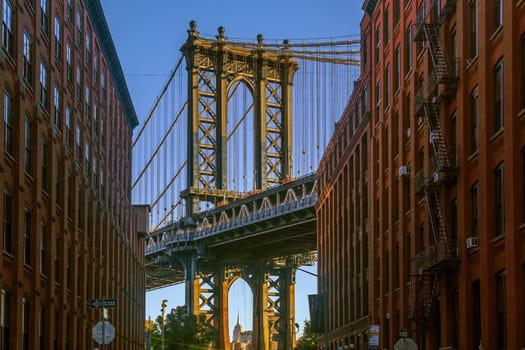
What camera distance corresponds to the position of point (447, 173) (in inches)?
1582

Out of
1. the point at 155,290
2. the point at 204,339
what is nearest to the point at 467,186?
the point at 204,339

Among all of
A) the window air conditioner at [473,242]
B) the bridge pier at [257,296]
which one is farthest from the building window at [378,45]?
the bridge pier at [257,296]

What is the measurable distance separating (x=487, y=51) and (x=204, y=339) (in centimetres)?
8458

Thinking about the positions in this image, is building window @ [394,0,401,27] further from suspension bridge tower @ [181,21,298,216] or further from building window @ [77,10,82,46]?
suspension bridge tower @ [181,21,298,216]

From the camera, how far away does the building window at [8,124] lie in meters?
36.5

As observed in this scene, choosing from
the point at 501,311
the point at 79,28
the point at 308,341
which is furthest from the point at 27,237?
the point at 308,341

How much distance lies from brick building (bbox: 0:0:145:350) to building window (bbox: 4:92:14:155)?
3 cm

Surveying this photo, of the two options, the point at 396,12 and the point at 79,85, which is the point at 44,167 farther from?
the point at 396,12

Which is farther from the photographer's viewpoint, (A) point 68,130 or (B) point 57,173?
(A) point 68,130

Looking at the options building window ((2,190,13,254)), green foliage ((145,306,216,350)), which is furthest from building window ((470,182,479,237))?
green foliage ((145,306,216,350))

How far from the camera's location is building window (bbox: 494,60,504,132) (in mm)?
34812

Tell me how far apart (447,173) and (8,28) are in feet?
49.4

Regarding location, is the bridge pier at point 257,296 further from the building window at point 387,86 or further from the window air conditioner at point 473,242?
the window air conditioner at point 473,242

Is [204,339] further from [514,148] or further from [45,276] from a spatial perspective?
[514,148]
